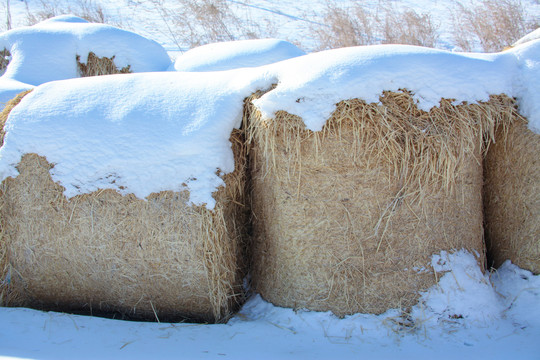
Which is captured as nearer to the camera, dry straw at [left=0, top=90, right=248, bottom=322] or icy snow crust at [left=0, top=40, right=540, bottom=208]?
icy snow crust at [left=0, top=40, right=540, bottom=208]

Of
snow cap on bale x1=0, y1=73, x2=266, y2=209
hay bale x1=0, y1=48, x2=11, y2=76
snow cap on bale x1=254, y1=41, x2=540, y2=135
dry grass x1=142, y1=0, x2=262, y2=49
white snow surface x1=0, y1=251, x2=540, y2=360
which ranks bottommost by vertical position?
white snow surface x1=0, y1=251, x2=540, y2=360

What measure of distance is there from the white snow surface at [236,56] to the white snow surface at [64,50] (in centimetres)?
40

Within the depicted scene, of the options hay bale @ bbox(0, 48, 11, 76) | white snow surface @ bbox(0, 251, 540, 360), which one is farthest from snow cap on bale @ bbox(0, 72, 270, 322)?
hay bale @ bbox(0, 48, 11, 76)

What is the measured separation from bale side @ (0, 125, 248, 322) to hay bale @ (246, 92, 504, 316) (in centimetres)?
33

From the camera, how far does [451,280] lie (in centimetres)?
190

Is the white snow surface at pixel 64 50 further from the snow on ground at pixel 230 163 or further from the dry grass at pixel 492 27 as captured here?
the dry grass at pixel 492 27

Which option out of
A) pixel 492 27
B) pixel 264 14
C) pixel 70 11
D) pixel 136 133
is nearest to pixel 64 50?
pixel 136 133

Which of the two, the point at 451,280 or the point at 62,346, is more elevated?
the point at 451,280

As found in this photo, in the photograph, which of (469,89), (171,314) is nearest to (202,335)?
(171,314)

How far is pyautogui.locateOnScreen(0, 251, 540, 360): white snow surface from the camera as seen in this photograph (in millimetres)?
1706

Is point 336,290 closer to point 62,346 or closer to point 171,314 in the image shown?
point 171,314

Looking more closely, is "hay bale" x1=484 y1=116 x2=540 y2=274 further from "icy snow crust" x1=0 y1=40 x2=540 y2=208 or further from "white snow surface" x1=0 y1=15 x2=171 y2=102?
"white snow surface" x1=0 y1=15 x2=171 y2=102

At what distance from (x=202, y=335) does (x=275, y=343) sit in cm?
32

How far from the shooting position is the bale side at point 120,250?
198 cm
